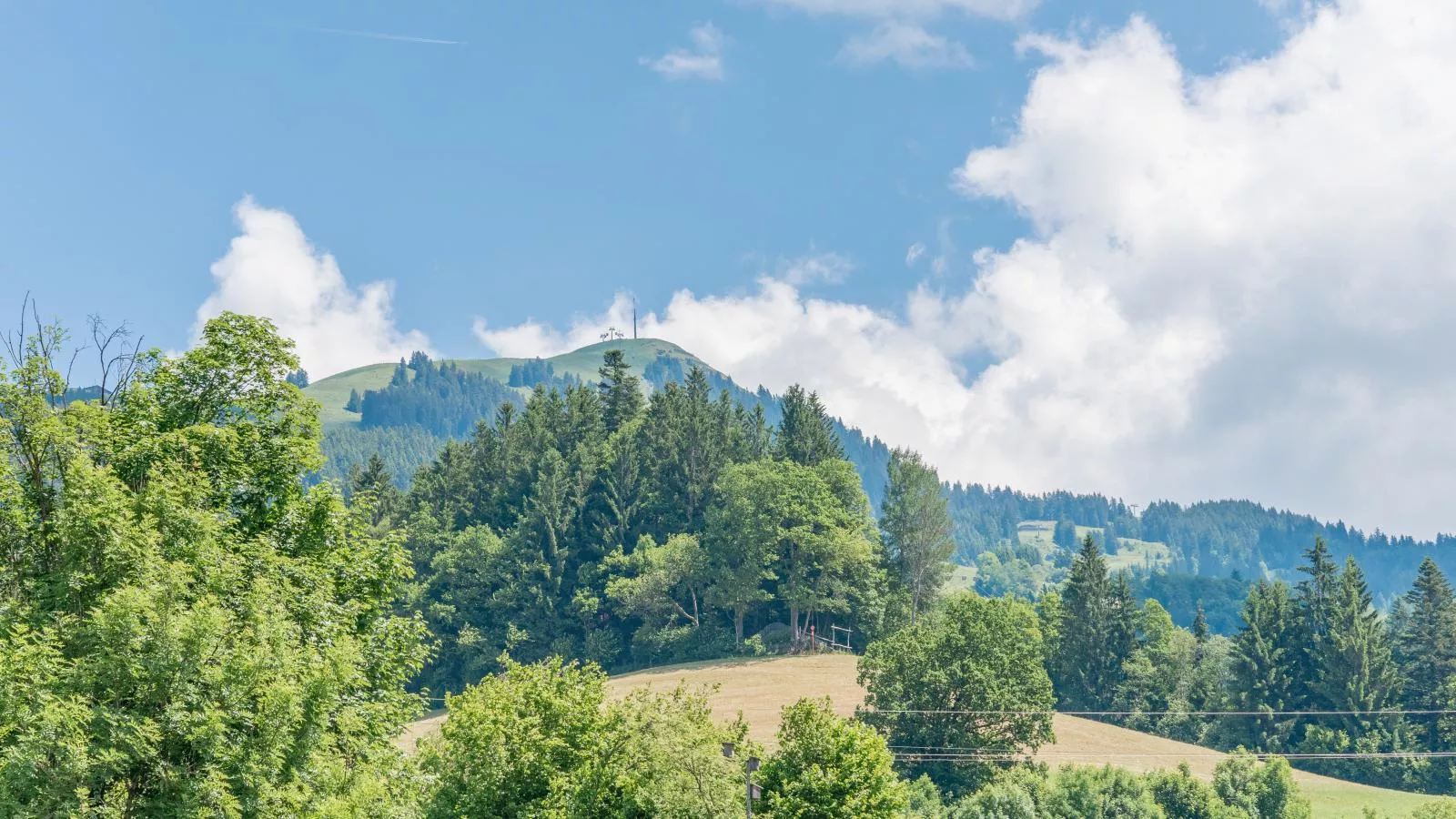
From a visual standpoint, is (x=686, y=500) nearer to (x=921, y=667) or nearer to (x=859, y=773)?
(x=921, y=667)

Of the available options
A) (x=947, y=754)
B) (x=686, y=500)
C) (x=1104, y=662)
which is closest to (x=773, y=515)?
(x=686, y=500)

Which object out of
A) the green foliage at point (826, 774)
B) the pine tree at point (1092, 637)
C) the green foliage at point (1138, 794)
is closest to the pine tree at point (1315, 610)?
the pine tree at point (1092, 637)

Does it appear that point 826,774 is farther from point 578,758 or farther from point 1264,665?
point 1264,665

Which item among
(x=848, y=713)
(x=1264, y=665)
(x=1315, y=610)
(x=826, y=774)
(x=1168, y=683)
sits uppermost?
(x=1315, y=610)

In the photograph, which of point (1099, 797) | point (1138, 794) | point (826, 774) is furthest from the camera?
point (1138, 794)

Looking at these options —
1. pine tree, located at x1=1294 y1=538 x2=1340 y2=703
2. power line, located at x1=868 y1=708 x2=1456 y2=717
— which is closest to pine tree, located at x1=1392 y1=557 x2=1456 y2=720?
power line, located at x1=868 y1=708 x2=1456 y2=717

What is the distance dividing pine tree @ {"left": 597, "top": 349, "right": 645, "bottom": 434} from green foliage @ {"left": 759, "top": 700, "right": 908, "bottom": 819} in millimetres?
92311

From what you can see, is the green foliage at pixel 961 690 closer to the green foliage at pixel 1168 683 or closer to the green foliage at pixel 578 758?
the green foliage at pixel 578 758

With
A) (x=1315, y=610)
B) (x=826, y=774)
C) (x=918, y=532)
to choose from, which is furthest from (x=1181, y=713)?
(x=826, y=774)

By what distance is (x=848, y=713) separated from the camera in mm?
79062

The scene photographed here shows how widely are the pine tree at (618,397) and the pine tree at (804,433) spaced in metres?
17.9

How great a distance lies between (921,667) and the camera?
72312 mm

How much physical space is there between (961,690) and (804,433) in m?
52.9

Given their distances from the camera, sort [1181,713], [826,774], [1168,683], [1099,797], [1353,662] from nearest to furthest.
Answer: [826,774] < [1099,797] < [1353,662] < [1181,713] < [1168,683]
